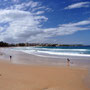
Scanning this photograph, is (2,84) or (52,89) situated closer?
(52,89)

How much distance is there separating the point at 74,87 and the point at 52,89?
3.50 ft

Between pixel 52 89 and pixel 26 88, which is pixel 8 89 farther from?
pixel 52 89

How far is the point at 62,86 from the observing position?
5262 mm

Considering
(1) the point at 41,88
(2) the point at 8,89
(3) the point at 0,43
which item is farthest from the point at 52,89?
(3) the point at 0,43

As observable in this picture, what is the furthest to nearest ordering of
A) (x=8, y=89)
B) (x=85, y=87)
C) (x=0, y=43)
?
1. (x=0, y=43)
2. (x=85, y=87)
3. (x=8, y=89)

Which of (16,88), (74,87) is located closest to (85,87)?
(74,87)

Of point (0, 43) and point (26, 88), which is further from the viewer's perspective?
point (0, 43)

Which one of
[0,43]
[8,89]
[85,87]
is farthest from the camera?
[0,43]

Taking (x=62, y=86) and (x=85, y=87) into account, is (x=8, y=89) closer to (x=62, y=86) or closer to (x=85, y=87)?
(x=62, y=86)

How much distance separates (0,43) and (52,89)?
144m

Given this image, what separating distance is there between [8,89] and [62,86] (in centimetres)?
241

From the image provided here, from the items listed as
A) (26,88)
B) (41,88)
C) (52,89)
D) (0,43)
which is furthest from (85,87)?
(0,43)

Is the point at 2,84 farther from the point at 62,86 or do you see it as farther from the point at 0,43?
the point at 0,43

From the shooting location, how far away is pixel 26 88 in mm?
4918
